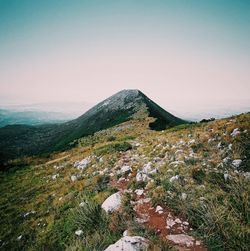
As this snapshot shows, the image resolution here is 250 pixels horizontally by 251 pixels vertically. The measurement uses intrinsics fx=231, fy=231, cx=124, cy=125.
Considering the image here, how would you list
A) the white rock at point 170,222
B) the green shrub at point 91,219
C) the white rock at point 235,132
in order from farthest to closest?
the white rock at point 235,132
the green shrub at point 91,219
the white rock at point 170,222

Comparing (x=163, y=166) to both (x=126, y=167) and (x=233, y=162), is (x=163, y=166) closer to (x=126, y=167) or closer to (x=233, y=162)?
(x=126, y=167)

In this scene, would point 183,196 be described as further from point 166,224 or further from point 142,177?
point 142,177

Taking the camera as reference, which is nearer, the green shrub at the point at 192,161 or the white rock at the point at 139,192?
the white rock at the point at 139,192

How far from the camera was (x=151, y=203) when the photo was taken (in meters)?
8.55

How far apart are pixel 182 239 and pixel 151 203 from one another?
2.42 m

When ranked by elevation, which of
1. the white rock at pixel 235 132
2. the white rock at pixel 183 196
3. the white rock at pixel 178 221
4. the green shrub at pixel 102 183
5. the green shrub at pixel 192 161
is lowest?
the green shrub at pixel 102 183

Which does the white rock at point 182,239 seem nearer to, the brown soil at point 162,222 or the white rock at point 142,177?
the brown soil at point 162,222

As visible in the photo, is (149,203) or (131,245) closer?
(131,245)

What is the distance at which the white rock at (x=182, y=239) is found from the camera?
6005 mm

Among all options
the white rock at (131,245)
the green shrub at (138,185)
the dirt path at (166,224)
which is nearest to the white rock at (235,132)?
the green shrub at (138,185)

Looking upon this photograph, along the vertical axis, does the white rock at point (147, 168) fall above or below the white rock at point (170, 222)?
above

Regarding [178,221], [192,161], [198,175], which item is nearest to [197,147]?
[192,161]

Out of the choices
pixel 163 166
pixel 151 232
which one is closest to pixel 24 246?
pixel 151 232

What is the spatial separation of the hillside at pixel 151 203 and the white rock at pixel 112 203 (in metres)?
0.04
